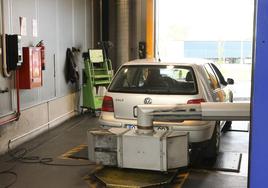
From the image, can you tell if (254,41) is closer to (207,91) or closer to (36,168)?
(207,91)

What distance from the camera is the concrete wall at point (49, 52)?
6402 mm

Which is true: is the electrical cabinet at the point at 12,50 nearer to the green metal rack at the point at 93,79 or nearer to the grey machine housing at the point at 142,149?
the green metal rack at the point at 93,79

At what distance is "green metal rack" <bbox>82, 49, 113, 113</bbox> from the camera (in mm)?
9531

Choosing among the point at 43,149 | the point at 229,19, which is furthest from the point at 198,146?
the point at 229,19

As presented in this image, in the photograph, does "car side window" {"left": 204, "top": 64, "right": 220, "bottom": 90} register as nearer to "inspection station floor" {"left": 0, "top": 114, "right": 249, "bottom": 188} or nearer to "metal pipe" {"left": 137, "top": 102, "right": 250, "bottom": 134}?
"inspection station floor" {"left": 0, "top": 114, "right": 249, "bottom": 188}

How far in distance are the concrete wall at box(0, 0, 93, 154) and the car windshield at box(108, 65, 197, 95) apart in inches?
81.5

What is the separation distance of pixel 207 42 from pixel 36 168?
9.64 metres

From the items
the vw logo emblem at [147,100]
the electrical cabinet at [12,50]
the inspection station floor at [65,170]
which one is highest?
the electrical cabinet at [12,50]

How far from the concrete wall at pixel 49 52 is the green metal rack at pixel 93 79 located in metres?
0.29

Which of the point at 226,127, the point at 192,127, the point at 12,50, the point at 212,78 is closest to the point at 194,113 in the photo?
the point at 192,127

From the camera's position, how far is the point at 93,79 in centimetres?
965

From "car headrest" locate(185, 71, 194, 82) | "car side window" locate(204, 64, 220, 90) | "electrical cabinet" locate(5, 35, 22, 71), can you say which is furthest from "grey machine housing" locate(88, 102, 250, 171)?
"electrical cabinet" locate(5, 35, 22, 71)

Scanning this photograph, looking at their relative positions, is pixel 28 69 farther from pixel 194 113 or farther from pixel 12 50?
pixel 194 113

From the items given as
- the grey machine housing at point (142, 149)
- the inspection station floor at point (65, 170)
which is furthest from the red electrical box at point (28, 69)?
the grey machine housing at point (142, 149)
